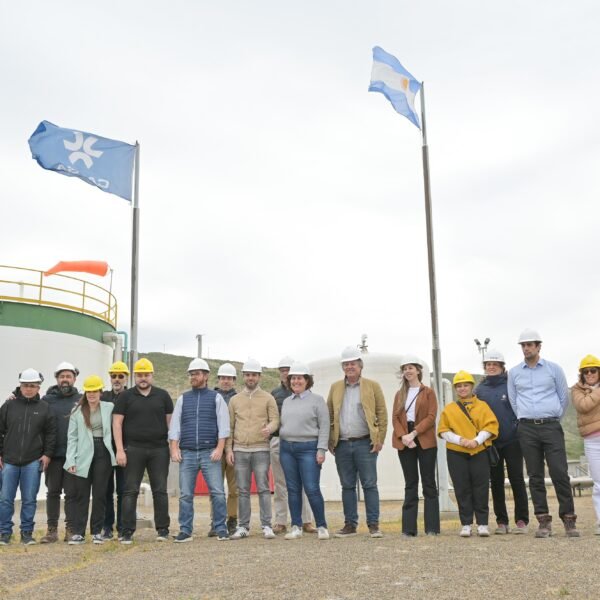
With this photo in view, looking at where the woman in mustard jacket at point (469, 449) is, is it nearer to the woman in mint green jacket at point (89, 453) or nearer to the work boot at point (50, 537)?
the woman in mint green jacket at point (89, 453)

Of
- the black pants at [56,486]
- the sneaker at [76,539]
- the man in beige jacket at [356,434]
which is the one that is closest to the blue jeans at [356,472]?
the man in beige jacket at [356,434]

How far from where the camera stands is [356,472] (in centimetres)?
850

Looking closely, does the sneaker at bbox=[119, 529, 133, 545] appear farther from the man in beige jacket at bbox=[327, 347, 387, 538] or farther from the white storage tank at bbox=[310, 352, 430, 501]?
the white storage tank at bbox=[310, 352, 430, 501]

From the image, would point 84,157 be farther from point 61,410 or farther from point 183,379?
point 183,379

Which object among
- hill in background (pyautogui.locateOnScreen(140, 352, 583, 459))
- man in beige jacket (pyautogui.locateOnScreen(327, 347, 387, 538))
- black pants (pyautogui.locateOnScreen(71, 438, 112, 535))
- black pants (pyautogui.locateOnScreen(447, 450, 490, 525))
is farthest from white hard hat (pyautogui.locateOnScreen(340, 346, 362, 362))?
hill in background (pyautogui.locateOnScreen(140, 352, 583, 459))

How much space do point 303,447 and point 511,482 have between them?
226 cm

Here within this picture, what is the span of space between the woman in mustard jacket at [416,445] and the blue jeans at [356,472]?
31 centimetres

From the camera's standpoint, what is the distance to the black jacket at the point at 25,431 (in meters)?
8.70

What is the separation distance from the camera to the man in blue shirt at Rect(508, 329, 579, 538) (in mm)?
7762

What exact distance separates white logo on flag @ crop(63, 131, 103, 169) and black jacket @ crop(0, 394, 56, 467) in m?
5.35

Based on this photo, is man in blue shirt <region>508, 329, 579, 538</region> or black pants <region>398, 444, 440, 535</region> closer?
man in blue shirt <region>508, 329, 579, 538</region>

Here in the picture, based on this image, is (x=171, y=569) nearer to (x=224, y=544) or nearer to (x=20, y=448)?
(x=224, y=544)

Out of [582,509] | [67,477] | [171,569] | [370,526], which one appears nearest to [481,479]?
[370,526]

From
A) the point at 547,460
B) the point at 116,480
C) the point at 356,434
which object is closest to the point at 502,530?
the point at 547,460
